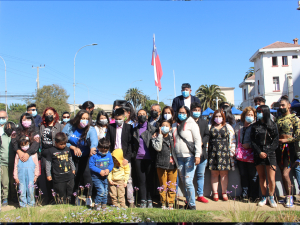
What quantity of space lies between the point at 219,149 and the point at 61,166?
337 centimetres

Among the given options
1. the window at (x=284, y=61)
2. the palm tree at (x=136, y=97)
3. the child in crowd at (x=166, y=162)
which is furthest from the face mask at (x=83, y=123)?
the palm tree at (x=136, y=97)

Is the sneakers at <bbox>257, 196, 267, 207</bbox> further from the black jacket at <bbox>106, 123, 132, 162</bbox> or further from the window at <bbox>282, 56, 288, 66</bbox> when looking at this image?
the window at <bbox>282, 56, 288, 66</bbox>

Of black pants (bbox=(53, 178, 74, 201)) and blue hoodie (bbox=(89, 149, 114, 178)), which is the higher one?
blue hoodie (bbox=(89, 149, 114, 178))

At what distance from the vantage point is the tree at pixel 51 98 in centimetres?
4703

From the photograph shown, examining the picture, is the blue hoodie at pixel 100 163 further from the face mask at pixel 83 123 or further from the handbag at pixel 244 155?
the handbag at pixel 244 155

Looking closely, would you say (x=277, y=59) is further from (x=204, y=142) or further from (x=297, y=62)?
(x=204, y=142)

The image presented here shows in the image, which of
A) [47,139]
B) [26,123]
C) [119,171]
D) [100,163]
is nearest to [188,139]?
[119,171]

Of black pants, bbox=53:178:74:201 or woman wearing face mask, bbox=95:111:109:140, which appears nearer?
black pants, bbox=53:178:74:201

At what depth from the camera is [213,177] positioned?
6.16 meters

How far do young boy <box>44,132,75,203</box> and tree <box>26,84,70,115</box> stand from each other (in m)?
42.7

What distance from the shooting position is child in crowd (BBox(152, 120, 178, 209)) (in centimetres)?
531

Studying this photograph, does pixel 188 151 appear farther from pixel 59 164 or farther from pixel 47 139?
pixel 47 139

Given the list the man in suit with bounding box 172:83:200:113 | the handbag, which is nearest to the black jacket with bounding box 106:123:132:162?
the man in suit with bounding box 172:83:200:113

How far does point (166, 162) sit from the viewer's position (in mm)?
5355
